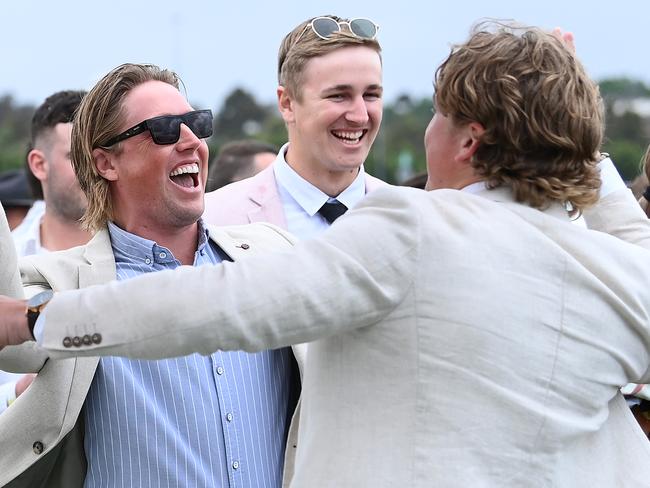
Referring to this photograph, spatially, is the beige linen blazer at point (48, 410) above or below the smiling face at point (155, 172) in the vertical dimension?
below

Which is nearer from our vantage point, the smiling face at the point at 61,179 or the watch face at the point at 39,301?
the watch face at the point at 39,301

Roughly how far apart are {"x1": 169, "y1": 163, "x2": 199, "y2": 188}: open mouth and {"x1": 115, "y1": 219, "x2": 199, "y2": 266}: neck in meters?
0.14

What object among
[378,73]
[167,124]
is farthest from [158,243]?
[378,73]

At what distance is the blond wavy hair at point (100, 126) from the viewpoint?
3.61m

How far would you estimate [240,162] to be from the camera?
7410mm

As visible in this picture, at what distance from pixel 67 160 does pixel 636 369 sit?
4.18 metres

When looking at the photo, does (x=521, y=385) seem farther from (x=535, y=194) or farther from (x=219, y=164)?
(x=219, y=164)

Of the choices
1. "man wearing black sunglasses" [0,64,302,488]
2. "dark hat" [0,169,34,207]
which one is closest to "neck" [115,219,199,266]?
"man wearing black sunglasses" [0,64,302,488]

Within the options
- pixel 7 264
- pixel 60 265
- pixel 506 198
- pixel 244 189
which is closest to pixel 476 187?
Result: pixel 506 198

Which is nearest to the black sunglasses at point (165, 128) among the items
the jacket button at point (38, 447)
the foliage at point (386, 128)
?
the jacket button at point (38, 447)

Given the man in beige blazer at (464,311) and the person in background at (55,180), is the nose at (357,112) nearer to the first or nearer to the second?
the person in background at (55,180)

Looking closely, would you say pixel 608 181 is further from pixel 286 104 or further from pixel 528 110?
pixel 286 104

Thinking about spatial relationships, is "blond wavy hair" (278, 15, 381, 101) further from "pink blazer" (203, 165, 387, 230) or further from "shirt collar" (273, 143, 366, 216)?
"pink blazer" (203, 165, 387, 230)

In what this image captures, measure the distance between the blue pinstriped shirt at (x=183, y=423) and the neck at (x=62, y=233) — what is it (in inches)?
104
